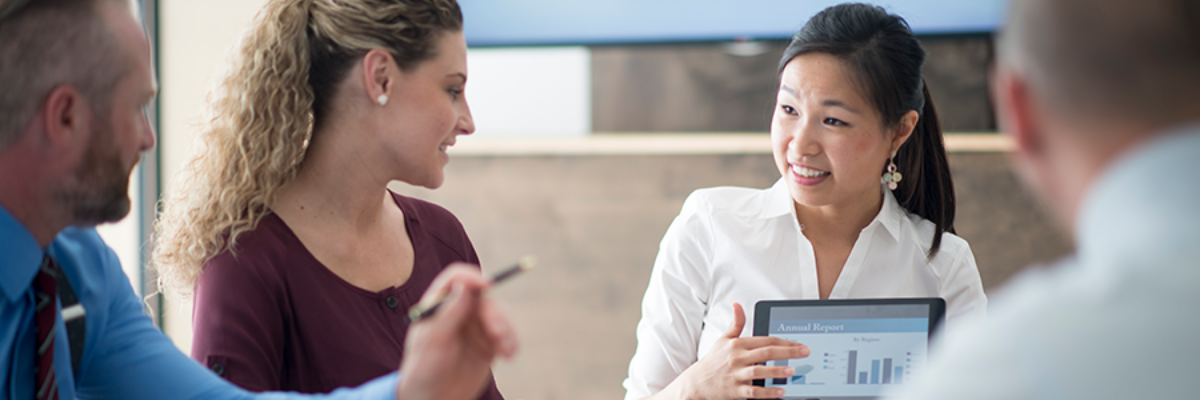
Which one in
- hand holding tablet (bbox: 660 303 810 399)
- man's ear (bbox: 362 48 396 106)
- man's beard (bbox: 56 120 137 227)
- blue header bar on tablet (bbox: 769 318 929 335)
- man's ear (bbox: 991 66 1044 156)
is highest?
man's ear (bbox: 362 48 396 106)

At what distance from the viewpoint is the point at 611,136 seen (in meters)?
2.96

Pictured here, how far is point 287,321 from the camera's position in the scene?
4.10 ft

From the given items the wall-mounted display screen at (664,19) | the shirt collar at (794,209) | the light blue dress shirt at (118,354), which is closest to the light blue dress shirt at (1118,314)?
the light blue dress shirt at (118,354)

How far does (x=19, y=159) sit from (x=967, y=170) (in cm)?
265

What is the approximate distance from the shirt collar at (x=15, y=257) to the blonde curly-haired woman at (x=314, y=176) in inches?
10.3

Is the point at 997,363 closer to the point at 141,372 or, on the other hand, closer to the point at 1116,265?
the point at 1116,265

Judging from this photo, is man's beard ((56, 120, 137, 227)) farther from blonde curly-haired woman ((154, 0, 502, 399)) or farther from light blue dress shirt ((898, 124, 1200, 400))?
light blue dress shirt ((898, 124, 1200, 400))

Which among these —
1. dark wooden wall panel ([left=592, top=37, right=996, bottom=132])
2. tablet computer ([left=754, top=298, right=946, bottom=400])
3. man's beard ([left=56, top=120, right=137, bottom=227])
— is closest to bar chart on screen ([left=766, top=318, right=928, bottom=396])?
tablet computer ([left=754, top=298, right=946, bottom=400])

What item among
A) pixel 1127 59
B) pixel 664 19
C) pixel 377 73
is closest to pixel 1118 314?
pixel 1127 59

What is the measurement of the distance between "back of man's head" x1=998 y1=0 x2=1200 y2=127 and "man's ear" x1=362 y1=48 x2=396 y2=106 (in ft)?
3.08

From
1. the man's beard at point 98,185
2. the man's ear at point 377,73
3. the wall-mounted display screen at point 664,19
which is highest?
the wall-mounted display screen at point 664,19

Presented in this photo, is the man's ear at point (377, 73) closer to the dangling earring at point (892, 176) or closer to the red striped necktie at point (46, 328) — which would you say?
the red striped necktie at point (46, 328)

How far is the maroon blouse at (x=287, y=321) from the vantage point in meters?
1.18

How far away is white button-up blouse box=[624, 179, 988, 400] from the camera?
1.74 meters
